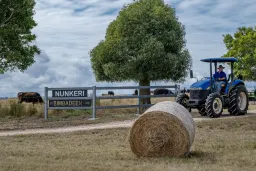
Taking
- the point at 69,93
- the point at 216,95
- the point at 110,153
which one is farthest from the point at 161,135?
the point at 69,93

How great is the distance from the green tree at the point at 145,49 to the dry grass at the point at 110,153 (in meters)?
14.9

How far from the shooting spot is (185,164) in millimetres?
10195

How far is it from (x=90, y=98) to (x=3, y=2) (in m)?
9.36

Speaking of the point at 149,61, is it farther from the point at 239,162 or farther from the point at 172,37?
the point at 239,162

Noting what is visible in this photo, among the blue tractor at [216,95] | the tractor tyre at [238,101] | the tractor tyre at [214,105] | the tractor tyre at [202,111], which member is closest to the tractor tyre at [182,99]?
the blue tractor at [216,95]

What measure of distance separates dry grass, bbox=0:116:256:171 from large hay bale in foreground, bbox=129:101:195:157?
0.27m

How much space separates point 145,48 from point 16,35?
7.80 meters

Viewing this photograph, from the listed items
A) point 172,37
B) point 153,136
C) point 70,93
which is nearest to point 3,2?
point 70,93

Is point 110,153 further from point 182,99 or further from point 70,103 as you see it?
point 70,103

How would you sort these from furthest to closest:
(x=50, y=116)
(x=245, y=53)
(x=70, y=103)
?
(x=245, y=53) < (x=50, y=116) < (x=70, y=103)

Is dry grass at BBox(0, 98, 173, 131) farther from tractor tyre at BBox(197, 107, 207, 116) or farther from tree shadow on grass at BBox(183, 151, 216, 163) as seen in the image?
tree shadow on grass at BBox(183, 151, 216, 163)

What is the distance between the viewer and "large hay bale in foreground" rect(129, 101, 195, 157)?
11094 millimetres

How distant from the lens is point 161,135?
36.8ft

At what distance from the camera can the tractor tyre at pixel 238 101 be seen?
75.8 ft
